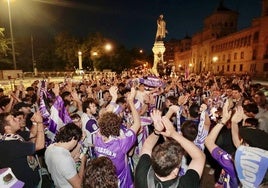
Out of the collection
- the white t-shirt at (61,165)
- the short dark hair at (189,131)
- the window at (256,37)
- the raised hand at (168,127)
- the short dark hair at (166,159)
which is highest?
the window at (256,37)

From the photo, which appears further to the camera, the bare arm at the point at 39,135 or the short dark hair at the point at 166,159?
the bare arm at the point at 39,135

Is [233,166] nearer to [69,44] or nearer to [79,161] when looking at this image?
[79,161]

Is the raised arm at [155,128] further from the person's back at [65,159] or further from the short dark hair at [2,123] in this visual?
the short dark hair at [2,123]

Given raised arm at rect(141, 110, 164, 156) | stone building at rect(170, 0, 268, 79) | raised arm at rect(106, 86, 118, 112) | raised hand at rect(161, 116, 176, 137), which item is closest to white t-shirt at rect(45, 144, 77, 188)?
raised arm at rect(141, 110, 164, 156)

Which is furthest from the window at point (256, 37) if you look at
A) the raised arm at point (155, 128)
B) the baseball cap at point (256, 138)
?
the raised arm at point (155, 128)

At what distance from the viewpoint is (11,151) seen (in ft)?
11.0

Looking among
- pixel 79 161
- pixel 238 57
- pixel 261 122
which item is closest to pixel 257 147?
pixel 79 161

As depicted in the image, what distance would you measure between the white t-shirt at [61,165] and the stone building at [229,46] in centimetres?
4360

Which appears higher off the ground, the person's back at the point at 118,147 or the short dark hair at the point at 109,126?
the short dark hair at the point at 109,126

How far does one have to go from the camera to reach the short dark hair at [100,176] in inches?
87.7

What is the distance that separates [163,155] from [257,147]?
1307 mm

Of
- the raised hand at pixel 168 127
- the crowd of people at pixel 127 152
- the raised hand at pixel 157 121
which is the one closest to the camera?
the crowd of people at pixel 127 152

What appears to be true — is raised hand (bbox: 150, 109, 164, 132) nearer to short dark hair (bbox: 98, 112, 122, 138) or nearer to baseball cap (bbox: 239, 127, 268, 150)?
short dark hair (bbox: 98, 112, 122, 138)

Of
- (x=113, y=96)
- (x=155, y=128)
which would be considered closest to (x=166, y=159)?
(x=155, y=128)
